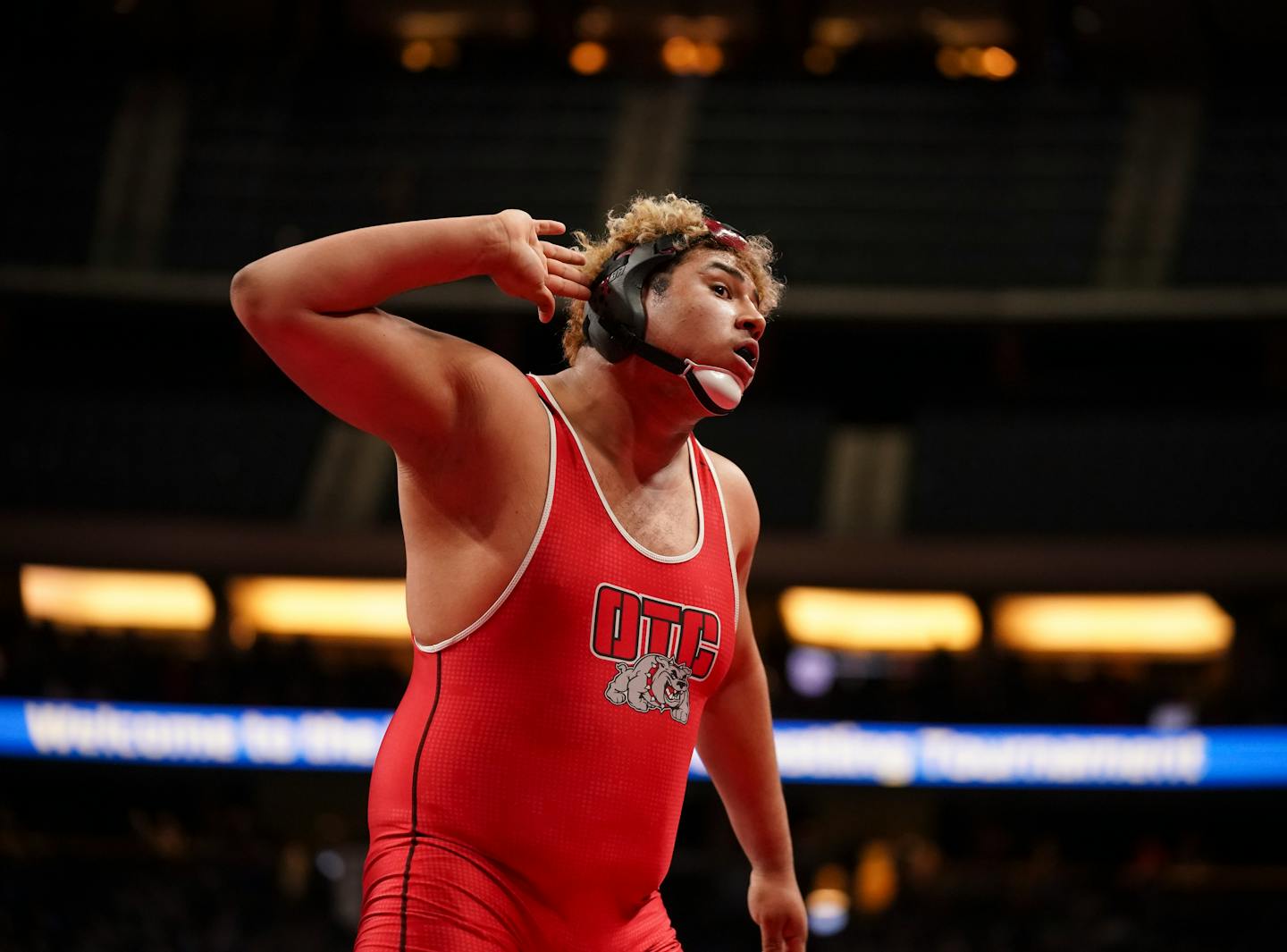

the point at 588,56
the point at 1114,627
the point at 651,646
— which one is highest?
the point at 588,56

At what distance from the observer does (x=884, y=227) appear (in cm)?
1695

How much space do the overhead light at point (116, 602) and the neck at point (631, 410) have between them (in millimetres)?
14298

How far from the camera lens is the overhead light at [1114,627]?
15430mm

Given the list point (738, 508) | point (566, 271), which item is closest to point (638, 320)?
point (566, 271)

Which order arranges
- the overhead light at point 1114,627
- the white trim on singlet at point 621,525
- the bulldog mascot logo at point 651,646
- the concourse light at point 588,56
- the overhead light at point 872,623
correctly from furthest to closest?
the concourse light at point 588,56 → the overhead light at point 872,623 → the overhead light at point 1114,627 → the white trim on singlet at point 621,525 → the bulldog mascot logo at point 651,646

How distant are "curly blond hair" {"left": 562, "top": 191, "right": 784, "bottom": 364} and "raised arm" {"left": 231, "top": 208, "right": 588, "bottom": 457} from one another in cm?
43

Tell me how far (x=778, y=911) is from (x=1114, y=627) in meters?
13.8

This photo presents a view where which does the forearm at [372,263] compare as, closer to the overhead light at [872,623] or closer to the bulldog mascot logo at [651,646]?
the bulldog mascot logo at [651,646]

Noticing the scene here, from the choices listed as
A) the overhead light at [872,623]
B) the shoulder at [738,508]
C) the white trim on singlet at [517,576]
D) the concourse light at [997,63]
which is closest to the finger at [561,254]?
the white trim on singlet at [517,576]

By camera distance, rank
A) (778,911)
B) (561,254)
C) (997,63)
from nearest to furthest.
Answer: (561,254)
(778,911)
(997,63)

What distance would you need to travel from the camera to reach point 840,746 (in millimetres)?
12000

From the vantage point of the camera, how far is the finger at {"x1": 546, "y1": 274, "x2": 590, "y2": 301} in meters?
2.62

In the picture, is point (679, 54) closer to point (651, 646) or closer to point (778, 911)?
point (778, 911)

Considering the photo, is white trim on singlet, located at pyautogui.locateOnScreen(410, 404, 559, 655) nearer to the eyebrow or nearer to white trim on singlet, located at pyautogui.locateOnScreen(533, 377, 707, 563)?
white trim on singlet, located at pyautogui.locateOnScreen(533, 377, 707, 563)
